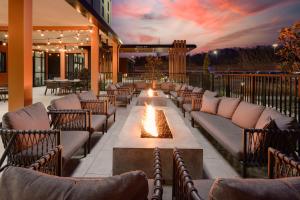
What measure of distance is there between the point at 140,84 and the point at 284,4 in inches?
1526

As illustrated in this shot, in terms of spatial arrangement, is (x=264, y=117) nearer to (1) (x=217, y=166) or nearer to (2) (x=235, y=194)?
(1) (x=217, y=166)

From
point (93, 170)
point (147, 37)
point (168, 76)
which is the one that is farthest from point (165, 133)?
point (147, 37)

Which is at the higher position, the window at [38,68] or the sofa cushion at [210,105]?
the window at [38,68]

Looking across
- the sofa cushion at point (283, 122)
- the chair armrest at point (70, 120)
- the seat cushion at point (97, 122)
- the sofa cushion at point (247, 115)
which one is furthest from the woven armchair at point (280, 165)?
the seat cushion at point (97, 122)

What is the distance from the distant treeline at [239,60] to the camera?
5084 cm

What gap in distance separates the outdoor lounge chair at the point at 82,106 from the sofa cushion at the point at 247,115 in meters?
2.34

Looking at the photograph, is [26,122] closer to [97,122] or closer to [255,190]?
[97,122]

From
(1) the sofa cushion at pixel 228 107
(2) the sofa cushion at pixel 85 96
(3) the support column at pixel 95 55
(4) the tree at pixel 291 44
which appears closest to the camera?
(1) the sofa cushion at pixel 228 107

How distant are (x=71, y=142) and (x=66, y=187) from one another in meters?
2.69

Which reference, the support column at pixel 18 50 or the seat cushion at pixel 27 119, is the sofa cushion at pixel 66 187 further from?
the support column at pixel 18 50

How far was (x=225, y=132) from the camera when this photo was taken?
4590mm

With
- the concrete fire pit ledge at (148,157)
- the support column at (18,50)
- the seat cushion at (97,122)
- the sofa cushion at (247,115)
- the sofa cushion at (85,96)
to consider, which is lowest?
the concrete fire pit ledge at (148,157)

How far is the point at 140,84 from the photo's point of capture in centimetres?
1658

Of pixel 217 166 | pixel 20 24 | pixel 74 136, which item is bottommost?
pixel 217 166
